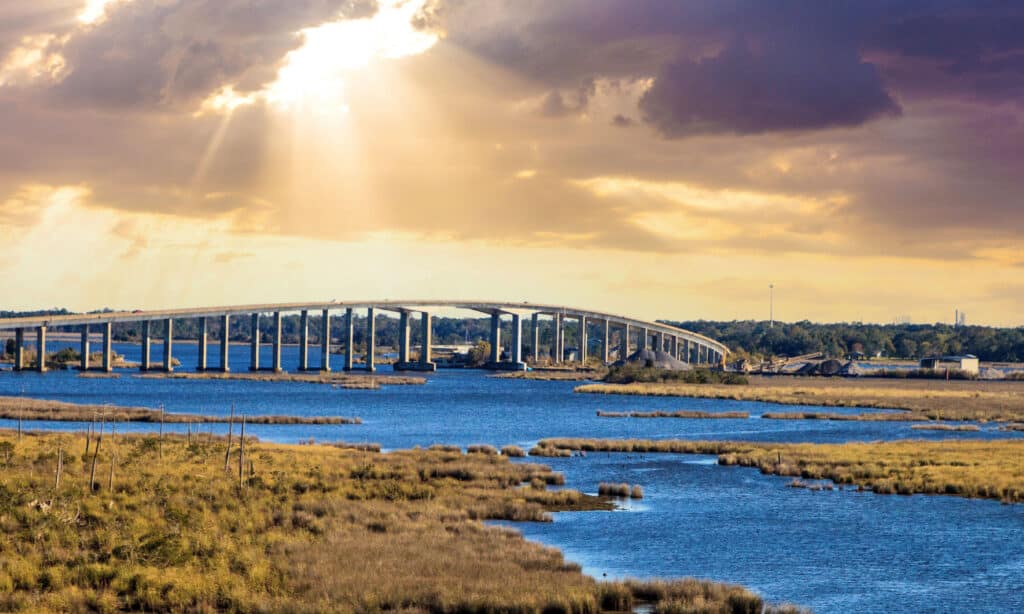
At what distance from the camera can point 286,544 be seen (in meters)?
33.5

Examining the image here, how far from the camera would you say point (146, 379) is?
162 m

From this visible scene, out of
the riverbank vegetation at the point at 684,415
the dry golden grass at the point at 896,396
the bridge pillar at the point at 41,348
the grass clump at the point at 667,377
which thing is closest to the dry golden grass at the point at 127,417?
the riverbank vegetation at the point at 684,415

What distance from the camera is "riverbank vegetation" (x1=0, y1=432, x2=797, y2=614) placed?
90.0ft

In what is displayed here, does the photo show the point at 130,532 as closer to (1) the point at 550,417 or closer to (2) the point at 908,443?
(2) the point at 908,443

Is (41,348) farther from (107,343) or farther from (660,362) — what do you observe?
(660,362)

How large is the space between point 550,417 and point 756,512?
5956 centimetres

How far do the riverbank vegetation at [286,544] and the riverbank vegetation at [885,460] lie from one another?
13.3 metres

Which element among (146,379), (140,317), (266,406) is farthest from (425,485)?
(140,317)

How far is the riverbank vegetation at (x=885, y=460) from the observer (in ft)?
165

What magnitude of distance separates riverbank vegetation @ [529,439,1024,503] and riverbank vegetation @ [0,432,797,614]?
13271mm

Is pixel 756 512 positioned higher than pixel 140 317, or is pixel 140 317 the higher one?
pixel 140 317

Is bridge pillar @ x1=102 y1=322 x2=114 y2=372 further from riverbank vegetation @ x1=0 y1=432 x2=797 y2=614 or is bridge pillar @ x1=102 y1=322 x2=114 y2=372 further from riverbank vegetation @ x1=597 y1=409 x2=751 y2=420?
riverbank vegetation @ x1=0 y1=432 x2=797 y2=614

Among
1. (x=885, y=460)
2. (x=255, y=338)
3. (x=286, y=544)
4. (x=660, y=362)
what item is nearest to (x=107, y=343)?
(x=255, y=338)

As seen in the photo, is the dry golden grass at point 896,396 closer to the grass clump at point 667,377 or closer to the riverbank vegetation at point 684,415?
the grass clump at point 667,377
